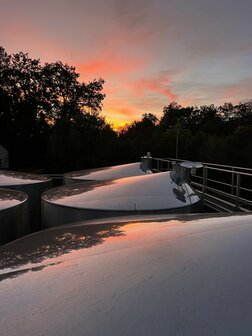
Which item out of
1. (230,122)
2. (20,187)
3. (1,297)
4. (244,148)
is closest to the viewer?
(1,297)

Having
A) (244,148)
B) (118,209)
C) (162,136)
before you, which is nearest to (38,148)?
(162,136)

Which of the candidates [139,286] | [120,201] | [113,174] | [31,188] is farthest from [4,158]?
[139,286]

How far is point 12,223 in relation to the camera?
6633 millimetres

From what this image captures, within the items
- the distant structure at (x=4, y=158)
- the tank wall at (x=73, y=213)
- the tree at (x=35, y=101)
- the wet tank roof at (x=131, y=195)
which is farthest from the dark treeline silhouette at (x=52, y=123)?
the tank wall at (x=73, y=213)

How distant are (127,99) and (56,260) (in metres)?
36.3

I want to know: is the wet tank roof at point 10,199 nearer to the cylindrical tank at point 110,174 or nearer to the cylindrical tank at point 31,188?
the cylindrical tank at point 31,188

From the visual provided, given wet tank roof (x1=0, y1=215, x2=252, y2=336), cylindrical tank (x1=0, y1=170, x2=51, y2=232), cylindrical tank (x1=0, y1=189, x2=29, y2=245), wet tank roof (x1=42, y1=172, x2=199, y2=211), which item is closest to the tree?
cylindrical tank (x1=0, y1=170, x2=51, y2=232)

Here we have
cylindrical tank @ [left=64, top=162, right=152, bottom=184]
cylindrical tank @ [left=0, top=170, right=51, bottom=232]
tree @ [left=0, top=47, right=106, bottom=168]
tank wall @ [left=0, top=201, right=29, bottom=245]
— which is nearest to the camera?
tank wall @ [left=0, top=201, right=29, bottom=245]

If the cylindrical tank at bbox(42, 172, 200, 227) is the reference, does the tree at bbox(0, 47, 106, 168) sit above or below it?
above

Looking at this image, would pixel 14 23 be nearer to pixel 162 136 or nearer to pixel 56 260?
pixel 56 260

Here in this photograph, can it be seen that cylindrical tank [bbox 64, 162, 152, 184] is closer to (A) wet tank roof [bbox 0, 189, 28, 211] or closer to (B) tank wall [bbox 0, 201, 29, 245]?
(A) wet tank roof [bbox 0, 189, 28, 211]

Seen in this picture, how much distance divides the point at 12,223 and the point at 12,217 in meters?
0.11

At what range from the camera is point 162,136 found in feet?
188

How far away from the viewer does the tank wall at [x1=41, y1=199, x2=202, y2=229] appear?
6641 millimetres
